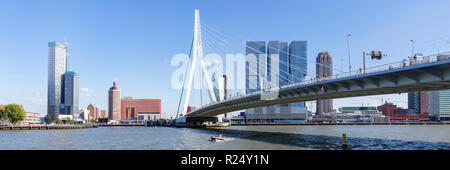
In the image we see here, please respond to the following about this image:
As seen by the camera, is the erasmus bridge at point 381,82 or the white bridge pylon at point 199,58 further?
the white bridge pylon at point 199,58

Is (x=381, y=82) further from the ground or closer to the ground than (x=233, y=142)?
further from the ground

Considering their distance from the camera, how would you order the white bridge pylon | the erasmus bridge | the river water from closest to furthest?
the erasmus bridge, the river water, the white bridge pylon

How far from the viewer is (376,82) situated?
3553 cm

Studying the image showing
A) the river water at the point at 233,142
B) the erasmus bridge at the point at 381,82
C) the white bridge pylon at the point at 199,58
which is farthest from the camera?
the white bridge pylon at the point at 199,58

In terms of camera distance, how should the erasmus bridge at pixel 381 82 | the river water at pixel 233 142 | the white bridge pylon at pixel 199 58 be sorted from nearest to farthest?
the erasmus bridge at pixel 381 82
the river water at pixel 233 142
the white bridge pylon at pixel 199 58

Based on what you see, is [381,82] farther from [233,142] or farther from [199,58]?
[199,58]

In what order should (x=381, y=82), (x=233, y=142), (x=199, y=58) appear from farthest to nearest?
(x=199, y=58) → (x=233, y=142) → (x=381, y=82)

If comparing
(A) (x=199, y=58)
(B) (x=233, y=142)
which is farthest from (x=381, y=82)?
(A) (x=199, y=58)

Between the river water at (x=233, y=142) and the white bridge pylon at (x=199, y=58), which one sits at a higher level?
the white bridge pylon at (x=199, y=58)

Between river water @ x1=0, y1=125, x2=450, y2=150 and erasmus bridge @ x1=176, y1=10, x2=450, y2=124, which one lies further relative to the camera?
river water @ x1=0, y1=125, x2=450, y2=150

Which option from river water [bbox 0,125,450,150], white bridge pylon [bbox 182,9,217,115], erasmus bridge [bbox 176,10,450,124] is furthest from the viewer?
white bridge pylon [bbox 182,9,217,115]
